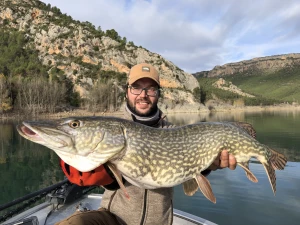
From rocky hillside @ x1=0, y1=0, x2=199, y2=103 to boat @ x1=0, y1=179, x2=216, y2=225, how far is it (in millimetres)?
55057

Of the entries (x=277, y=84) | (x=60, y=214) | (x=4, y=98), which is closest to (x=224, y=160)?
(x=60, y=214)

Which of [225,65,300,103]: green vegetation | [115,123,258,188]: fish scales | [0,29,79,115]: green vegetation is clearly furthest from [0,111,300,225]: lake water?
[225,65,300,103]: green vegetation

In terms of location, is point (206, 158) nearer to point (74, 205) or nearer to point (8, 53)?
point (74, 205)

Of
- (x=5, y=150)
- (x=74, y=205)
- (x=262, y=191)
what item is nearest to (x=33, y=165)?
(x=5, y=150)

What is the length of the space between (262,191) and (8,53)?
6756 centimetres

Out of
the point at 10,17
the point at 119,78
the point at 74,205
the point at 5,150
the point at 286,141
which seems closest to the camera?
the point at 74,205

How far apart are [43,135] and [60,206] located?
9.47 ft

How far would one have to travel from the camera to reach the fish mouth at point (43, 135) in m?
2.13

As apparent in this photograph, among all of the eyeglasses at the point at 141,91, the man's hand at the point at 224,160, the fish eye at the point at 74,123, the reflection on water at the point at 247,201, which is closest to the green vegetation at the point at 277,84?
the reflection on water at the point at 247,201

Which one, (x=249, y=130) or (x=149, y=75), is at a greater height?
(x=149, y=75)

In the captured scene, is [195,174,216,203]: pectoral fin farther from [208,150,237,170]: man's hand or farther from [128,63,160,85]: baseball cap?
[128,63,160,85]: baseball cap

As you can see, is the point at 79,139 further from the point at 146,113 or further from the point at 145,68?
the point at 145,68

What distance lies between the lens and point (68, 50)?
67250 mm

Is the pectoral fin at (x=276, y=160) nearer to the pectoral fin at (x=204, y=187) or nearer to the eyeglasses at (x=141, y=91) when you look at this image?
the pectoral fin at (x=204, y=187)
